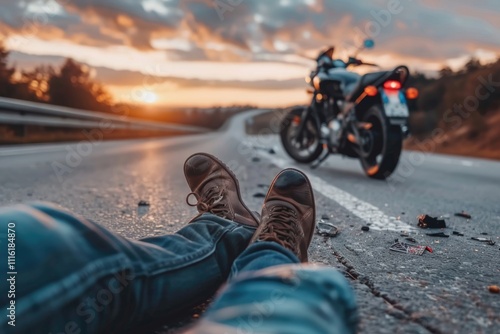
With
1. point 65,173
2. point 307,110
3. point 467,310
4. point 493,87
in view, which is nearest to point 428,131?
point 493,87

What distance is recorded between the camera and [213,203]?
85.7 inches

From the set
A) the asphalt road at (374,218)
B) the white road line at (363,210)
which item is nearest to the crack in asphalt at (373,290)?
the asphalt road at (374,218)

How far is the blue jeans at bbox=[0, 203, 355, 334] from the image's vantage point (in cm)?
93

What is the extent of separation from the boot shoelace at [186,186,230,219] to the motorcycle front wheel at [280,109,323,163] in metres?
4.43

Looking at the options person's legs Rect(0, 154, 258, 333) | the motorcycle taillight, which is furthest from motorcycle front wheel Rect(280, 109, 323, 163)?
person's legs Rect(0, 154, 258, 333)

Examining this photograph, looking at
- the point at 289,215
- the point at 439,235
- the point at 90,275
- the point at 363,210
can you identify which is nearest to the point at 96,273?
the point at 90,275

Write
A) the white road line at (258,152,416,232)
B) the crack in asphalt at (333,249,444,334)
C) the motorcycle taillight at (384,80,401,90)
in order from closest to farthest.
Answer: the crack in asphalt at (333,249,444,334) → the white road line at (258,152,416,232) → the motorcycle taillight at (384,80,401,90)

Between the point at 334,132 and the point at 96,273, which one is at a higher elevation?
the point at 334,132

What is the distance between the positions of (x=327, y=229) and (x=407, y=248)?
489 mm

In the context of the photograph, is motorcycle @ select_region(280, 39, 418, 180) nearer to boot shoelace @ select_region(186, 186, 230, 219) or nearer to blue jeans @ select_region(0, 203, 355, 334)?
boot shoelace @ select_region(186, 186, 230, 219)

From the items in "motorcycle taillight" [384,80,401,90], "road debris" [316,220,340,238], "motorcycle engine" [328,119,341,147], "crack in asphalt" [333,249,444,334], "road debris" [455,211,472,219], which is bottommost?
"road debris" [316,220,340,238]

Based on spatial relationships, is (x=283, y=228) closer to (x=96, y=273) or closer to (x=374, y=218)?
(x=96, y=273)

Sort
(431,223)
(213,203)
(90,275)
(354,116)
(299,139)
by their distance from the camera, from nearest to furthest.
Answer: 1. (90,275)
2. (213,203)
3. (431,223)
4. (354,116)
5. (299,139)

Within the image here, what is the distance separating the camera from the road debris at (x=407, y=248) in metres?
2.19
